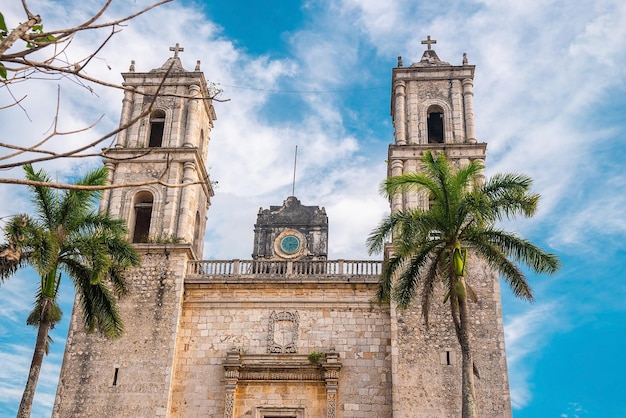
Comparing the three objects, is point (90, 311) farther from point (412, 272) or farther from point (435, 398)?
point (435, 398)

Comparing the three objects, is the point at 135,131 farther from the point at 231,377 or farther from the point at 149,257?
the point at 231,377

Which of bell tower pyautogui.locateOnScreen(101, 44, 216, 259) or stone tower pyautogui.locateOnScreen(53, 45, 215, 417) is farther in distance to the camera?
bell tower pyautogui.locateOnScreen(101, 44, 216, 259)

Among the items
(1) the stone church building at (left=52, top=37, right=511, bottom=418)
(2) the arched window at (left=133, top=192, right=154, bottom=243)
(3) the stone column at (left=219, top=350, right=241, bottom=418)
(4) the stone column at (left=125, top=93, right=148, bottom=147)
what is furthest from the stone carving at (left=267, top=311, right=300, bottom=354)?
(4) the stone column at (left=125, top=93, right=148, bottom=147)

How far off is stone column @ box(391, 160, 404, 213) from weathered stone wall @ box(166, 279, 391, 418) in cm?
283

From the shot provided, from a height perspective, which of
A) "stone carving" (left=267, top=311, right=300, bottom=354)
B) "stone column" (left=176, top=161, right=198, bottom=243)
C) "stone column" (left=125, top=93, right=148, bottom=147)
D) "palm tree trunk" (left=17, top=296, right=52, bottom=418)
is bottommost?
"palm tree trunk" (left=17, top=296, right=52, bottom=418)

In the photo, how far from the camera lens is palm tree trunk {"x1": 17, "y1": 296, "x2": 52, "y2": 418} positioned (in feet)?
51.1

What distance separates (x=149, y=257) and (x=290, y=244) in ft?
22.6

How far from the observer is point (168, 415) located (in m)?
20.3

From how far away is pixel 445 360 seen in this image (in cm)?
2030

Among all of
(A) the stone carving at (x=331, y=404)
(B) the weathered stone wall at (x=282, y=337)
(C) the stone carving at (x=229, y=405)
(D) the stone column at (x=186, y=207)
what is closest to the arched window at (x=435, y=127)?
(B) the weathered stone wall at (x=282, y=337)

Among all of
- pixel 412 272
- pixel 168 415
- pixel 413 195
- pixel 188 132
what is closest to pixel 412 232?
pixel 412 272

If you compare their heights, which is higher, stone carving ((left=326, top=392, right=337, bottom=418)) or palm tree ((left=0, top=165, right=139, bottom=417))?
palm tree ((left=0, top=165, right=139, bottom=417))

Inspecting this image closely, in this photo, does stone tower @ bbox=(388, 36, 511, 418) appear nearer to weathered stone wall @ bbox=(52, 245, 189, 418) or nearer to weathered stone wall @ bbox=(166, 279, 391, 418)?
weathered stone wall @ bbox=(166, 279, 391, 418)

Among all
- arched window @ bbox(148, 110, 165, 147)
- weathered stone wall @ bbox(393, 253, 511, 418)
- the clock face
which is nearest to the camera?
weathered stone wall @ bbox(393, 253, 511, 418)
